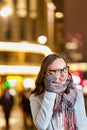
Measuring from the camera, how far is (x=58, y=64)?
2680 millimetres

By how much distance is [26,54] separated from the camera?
28.1m

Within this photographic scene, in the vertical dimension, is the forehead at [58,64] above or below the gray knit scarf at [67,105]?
above

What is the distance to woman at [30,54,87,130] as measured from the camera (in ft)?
8.66

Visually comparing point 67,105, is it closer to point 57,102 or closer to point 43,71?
point 57,102

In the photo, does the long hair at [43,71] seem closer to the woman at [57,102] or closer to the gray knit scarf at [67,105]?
the woman at [57,102]

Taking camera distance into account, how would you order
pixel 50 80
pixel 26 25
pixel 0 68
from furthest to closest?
pixel 26 25 < pixel 0 68 < pixel 50 80

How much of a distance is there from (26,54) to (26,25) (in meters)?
2.12

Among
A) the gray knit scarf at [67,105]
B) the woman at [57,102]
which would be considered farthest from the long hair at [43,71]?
the gray knit scarf at [67,105]

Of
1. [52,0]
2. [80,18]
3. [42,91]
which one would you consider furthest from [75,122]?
[80,18]

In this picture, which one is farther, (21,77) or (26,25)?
(21,77)

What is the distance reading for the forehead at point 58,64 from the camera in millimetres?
2672

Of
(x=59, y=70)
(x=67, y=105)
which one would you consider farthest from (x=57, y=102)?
(x=59, y=70)

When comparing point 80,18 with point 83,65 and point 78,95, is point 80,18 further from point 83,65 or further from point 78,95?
point 78,95

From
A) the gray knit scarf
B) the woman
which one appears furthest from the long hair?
the gray knit scarf
